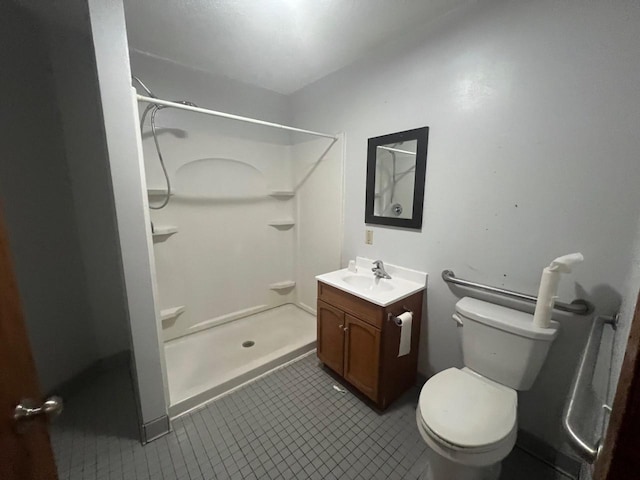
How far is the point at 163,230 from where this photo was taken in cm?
210

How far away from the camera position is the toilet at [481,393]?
1.00m

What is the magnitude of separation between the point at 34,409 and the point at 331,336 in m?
1.53

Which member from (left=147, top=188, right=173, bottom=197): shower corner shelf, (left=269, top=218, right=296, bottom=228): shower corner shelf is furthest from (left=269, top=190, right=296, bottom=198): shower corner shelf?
(left=147, top=188, right=173, bottom=197): shower corner shelf

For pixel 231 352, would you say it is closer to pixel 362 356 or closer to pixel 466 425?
pixel 362 356

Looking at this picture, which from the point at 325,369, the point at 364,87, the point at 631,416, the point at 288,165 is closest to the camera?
the point at 631,416

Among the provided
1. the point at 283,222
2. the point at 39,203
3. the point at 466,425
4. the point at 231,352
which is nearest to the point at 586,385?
the point at 466,425

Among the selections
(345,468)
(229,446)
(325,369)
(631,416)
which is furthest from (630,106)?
(229,446)

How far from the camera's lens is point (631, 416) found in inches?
12.6

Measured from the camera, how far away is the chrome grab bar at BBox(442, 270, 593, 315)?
45.6 inches

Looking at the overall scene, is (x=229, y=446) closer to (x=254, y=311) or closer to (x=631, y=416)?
(x=254, y=311)

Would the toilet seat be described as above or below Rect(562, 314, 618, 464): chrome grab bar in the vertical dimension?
below

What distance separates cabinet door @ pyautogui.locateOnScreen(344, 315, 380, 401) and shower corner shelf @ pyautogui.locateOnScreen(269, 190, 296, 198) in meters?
1.55

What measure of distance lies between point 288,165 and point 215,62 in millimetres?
1079

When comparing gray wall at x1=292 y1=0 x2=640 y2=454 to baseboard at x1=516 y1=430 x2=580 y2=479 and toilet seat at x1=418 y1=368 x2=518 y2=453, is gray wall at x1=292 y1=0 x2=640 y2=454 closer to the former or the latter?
baseboard at x1=516 y1=430 x2=580 y2=479
